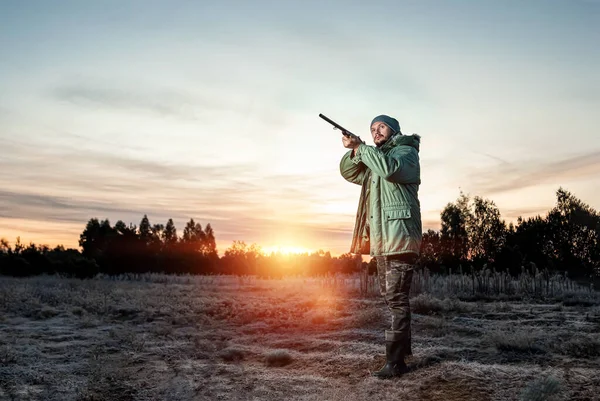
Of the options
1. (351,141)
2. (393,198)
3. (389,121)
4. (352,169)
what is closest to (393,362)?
(393,198)

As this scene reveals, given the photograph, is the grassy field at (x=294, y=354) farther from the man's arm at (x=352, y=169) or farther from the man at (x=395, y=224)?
the man's arm at (x=352, y=169)

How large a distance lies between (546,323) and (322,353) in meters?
4.76

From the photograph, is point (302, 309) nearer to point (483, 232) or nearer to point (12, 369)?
point (12, 369)

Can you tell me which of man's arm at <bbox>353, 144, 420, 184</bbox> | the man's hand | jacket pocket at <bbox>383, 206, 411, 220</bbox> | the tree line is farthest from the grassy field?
the tree line

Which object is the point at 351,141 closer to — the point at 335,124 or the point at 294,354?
the point at 335,124

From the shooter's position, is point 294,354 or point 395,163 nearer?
point 395,163

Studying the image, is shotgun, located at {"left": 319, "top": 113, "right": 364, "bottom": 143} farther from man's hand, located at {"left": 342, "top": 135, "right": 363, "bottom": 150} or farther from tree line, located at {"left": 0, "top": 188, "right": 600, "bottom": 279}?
tree line, located at {"left": 0, "top": 188, "right": 600, "bottom": 279}

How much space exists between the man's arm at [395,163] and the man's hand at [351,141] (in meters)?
0.44

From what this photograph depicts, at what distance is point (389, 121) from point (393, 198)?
3.14 ft

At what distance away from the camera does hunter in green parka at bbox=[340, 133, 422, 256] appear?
5.38m

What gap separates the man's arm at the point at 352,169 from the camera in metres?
6.24

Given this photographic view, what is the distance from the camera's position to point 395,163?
5371 millimetres

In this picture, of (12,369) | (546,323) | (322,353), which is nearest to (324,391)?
Answer: (322,353)

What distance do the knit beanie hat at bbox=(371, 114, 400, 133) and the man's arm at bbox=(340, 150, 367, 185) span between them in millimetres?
505
